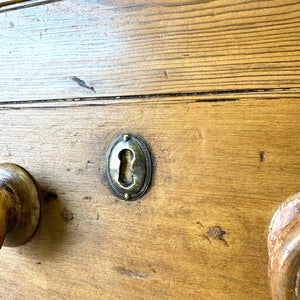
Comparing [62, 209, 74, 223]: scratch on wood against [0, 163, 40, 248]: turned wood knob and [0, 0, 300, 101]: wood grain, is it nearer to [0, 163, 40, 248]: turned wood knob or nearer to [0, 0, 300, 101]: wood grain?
[0, 163, 40, 248]: turned wood knob

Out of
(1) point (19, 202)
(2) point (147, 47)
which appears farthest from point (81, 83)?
(1) point (19, 202)

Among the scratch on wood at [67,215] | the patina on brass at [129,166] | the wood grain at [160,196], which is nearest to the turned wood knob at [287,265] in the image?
the wood grain at [160,196]

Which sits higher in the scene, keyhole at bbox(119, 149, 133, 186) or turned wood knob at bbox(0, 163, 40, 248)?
keyhole at bbox(119, 149, 133, 186)

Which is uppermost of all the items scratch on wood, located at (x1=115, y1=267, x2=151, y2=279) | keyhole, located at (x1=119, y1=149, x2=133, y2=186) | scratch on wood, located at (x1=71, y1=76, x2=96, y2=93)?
scratch on wood, located at (x1=71, y1=76, x2=96, y2=93)

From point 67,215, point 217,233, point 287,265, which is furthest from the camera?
point 67,215

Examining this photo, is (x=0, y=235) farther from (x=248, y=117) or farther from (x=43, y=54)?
(x=248, y=117)

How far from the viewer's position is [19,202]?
706mm

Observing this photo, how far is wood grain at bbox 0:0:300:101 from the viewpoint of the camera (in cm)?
53

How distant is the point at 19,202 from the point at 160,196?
0.25m

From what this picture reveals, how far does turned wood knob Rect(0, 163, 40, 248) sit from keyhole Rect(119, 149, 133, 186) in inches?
6.8

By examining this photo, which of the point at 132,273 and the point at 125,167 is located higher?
the point at 125,167

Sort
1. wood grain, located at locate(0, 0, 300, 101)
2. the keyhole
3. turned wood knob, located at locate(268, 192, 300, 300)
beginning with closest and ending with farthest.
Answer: turned wood knob, located at locate(268, 192, 300, 300)
wood grain, located at locate(0, 0, 300, 101)
the keyhole

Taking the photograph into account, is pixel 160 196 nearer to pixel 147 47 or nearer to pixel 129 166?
pixel 129 166

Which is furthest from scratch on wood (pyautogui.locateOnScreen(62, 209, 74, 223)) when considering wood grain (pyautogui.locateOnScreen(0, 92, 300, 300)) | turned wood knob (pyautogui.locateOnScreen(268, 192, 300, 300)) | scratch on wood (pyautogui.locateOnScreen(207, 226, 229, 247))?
turned wood knob (pyautogui.locateOnScreen(268, 192, 300, 300))
